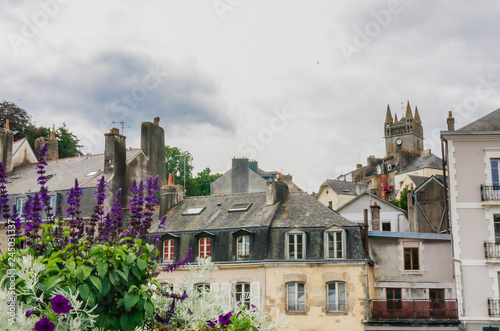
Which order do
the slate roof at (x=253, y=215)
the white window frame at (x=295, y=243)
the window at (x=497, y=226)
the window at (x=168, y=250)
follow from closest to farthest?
the window at (x=497, y=226), the white window frame at (x=295, y=243), the slate roof at (x=253, y=215), the window at (x=168, y=250)

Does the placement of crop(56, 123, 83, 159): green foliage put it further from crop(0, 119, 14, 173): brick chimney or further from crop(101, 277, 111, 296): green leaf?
crop(101, 277, 111, 296): green leaf

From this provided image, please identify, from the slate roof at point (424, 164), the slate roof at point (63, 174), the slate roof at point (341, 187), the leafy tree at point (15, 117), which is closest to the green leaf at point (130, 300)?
the slate roof at point (63, 174)

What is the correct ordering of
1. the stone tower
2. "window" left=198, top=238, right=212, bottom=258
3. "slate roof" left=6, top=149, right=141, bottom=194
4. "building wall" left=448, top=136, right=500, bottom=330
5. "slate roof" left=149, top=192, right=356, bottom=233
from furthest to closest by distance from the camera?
the stone tower, "slate roof" left=6, top=149, right=141, bottom=194, "window" left=198, top=238, right=212, bottom=258, "slate roof" left=149, top=192, right=356, bottom=233, "building wall" left=448, top=136, right=500, bottom=330

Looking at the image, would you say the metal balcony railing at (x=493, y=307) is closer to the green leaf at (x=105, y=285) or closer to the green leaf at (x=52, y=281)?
the green leaf at (x=105, y=285)

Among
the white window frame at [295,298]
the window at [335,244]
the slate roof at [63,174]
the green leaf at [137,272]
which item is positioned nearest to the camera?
the green leaf at [137,272]

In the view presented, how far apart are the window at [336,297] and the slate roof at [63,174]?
1562cm

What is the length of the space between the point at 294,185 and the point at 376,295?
34740mm

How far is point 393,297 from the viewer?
1072 inches

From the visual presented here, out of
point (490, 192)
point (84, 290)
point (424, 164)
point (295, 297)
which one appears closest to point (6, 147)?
point (295, 297)

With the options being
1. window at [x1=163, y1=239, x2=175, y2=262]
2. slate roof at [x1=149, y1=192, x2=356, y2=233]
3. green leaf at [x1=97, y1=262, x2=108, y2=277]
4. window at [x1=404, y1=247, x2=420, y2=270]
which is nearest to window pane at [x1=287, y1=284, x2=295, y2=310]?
slate roof at [x1=149, y1=192, x2=356, y2=233]

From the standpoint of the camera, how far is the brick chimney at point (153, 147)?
128 feet

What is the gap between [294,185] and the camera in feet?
203

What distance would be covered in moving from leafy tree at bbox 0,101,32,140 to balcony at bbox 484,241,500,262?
128 feet

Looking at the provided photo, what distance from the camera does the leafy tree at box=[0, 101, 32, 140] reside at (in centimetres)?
5016
